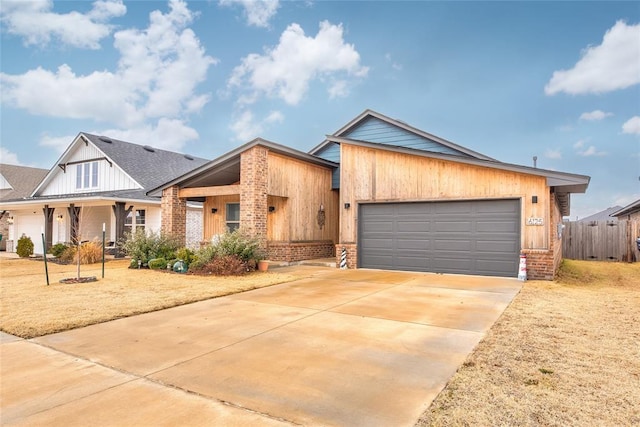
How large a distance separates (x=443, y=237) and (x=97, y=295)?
9.64 meters

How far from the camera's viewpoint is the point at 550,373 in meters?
3.79

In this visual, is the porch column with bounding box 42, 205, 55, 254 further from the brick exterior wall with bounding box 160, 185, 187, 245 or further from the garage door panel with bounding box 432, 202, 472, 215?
the garage door panel with bounding box 432, 202, 472, 215

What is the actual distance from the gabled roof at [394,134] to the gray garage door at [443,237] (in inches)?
195

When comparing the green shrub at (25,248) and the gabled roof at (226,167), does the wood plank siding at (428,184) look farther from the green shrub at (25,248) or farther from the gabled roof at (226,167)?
the green shrub at (25,248)

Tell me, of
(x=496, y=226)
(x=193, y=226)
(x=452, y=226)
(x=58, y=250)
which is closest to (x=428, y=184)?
(x=452, y=226)

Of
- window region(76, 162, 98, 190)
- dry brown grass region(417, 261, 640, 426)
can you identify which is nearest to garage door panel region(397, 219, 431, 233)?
dry brown grass region(417, 261, 640, 426)

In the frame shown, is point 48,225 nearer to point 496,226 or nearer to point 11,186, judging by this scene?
point 11,186

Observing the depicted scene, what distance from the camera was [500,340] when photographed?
4.86 metres

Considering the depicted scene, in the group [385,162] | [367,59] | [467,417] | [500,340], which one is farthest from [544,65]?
[467,417]

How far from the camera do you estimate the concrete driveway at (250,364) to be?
3.06 m

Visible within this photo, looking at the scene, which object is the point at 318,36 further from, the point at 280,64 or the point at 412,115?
the point at 412,115

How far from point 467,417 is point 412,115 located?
25.0 meters

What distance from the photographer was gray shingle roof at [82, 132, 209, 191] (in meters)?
20.9

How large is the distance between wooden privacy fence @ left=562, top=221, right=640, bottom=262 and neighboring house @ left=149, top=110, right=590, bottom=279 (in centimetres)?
688
